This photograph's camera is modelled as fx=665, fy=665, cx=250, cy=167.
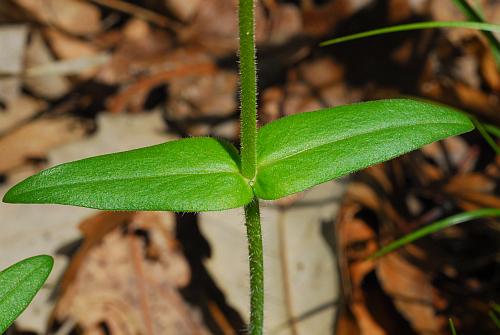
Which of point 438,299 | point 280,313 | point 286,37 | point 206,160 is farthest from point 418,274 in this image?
point 286,37

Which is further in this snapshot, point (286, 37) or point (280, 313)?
point (286, 37)

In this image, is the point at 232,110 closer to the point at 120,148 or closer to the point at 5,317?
the point at 120,148

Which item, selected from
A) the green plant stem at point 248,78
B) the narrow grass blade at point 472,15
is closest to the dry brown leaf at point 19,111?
the green plant stem at point 248,78

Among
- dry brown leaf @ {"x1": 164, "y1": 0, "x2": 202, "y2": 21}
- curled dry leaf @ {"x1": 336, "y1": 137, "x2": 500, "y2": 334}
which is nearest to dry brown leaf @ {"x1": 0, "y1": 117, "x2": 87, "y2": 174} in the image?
dry brown leaf @ {"x1": 164, "y1": 0, "x2": 202, "y2": 21}

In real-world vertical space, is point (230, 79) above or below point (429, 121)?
above

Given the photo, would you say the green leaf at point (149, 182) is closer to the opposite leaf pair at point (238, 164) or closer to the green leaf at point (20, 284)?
the opposite leaf pair at point (238, 164)

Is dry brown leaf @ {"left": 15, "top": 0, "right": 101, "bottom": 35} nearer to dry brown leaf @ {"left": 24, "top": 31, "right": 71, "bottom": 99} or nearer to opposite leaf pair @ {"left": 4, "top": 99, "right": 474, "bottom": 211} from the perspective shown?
dry brown leaf @ {"left": 24, "top": 31, "right": 71, "bottom": 99}
